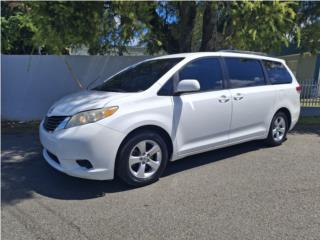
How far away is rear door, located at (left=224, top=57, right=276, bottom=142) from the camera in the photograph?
15.9 feet

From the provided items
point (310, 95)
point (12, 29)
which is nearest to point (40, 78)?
point (12, 29)

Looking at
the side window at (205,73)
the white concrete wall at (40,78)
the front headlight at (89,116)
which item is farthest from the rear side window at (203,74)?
the white concrete wall at (40,78)

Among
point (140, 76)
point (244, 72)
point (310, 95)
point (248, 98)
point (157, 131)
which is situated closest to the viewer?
point (157, 131)

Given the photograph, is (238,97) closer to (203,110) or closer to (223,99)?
(223,99)

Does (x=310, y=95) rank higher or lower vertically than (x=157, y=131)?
lower

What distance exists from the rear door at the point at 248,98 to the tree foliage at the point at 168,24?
1393 mm

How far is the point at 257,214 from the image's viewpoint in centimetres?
329

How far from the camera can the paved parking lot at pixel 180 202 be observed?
118 inches

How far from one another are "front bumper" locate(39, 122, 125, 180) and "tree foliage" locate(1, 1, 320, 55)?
2.99 meters

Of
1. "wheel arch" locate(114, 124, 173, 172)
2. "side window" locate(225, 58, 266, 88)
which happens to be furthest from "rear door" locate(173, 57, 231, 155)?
"side window" locate(225, 58, 266, 88)

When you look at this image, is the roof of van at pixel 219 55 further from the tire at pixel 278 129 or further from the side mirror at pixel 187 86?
the tire at pixel 278 129

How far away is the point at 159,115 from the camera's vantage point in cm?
402

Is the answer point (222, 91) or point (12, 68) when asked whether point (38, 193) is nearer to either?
point (222, 91)

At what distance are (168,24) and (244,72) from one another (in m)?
3.73
